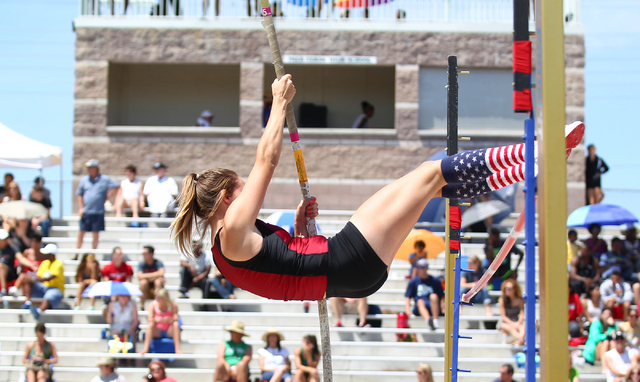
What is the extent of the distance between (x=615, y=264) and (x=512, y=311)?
94.5 inches

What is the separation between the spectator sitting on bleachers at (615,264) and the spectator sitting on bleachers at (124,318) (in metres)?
6.38

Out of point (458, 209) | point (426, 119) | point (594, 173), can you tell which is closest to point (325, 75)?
point (426, 119)

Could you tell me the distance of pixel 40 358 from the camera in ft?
27.5

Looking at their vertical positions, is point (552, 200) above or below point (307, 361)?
above

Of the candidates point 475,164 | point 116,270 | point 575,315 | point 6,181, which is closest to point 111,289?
point 116,270

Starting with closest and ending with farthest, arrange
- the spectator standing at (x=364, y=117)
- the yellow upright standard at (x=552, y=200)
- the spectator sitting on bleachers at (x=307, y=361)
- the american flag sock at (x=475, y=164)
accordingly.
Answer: the yellow upright standard at (x=552, y=200) → the american flag sock at (x=475, y=164) → the spectator sitting on bleachers at (x=307, y=361) → the spectator standing at (x=364, y=117)

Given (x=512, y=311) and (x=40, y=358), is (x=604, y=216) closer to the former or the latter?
(x=512, y=311)

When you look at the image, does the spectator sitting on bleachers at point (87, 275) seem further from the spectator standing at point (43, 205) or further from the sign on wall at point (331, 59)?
the sign on wall at point (331, 59)

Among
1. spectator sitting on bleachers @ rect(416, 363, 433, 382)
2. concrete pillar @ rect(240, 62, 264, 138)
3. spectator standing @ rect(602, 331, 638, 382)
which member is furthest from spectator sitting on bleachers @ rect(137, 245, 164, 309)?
spectator standing @ rect(602, 331, 638, 382)

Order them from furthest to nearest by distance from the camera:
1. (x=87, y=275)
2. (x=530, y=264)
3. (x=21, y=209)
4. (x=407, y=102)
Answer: (x=407, y=102)
(x=21, y=209)
(x=87, y=275)
(x=530, y=264)

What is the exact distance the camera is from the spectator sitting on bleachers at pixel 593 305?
9.23m

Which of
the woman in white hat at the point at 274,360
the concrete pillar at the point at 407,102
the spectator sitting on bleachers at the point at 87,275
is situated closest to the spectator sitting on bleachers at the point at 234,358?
the woman in white hat at the point at 274,360

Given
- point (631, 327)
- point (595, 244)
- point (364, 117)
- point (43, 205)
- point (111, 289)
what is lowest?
point (631, 327)

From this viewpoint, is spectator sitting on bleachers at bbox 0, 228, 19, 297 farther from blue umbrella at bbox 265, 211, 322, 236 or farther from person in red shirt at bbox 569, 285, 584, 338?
person in red shirt at bbox 569, 285, 584, 338
